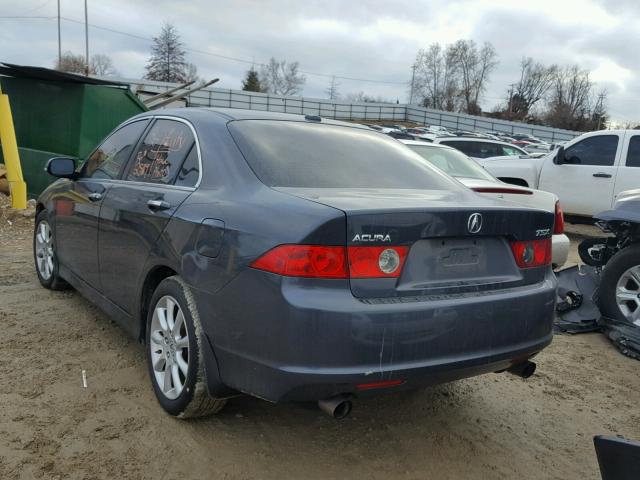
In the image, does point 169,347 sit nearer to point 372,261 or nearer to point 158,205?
point 158,205

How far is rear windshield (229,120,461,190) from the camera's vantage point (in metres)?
2.89

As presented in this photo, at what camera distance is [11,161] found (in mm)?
9375

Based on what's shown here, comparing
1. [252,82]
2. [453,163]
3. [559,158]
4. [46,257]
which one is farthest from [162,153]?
[252,82]

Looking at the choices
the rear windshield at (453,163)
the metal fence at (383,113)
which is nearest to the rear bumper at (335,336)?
the rear windshield at (453,163)

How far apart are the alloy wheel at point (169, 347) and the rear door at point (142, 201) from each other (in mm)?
Answer: 313

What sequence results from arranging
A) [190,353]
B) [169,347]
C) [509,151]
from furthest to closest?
[509,151], [169,347], [190,353]

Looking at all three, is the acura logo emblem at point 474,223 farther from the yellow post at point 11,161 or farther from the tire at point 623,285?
the yellow post at point 11,161

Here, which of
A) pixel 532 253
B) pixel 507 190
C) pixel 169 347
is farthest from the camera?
pixel 507 190

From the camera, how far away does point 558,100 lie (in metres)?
94.7

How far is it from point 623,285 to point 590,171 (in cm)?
527

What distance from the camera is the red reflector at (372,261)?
2342mm

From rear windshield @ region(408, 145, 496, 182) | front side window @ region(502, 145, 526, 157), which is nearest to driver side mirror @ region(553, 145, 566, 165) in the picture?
rear windshield @ region(408, 145, 496, 182)

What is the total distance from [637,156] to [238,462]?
28.2ft

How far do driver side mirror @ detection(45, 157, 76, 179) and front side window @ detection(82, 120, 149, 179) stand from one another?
92 mm
